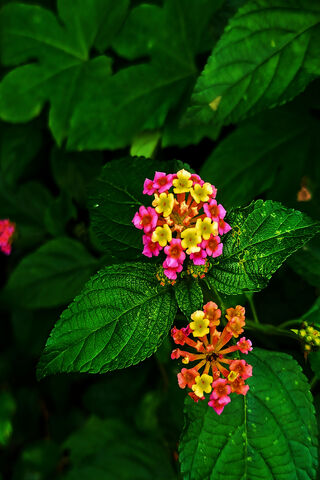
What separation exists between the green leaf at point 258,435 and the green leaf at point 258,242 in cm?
25

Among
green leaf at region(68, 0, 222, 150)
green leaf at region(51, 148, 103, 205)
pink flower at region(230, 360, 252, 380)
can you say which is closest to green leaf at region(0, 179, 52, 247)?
green leaf at region(51, 148, 103, 205)

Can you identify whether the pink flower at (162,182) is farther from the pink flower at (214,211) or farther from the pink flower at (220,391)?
the pink flower at (220,391)

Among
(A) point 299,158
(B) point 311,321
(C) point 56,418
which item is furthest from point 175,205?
(C) point 56,418

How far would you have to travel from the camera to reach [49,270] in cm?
160

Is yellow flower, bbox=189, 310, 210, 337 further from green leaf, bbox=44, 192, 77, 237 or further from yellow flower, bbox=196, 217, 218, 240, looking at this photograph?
green leaf, bbox=44, 192, 77, 237

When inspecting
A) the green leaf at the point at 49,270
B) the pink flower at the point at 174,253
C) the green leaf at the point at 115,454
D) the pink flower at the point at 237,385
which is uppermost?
the pink flower at the point at 174,253

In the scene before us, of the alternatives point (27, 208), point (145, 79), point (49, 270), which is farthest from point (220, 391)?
point (27, 208)

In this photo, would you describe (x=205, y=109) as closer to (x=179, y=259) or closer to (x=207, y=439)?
(x=179, y=259)

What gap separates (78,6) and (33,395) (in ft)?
5.74

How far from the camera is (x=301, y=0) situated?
3.79 feet

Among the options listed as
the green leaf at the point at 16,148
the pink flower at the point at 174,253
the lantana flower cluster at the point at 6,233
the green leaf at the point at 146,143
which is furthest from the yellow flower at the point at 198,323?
the green leaf at the point at 16,148

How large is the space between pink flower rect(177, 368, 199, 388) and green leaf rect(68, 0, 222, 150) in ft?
2.71

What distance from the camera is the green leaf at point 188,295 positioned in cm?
88

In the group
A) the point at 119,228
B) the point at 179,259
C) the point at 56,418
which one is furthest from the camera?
the point at 56,418
